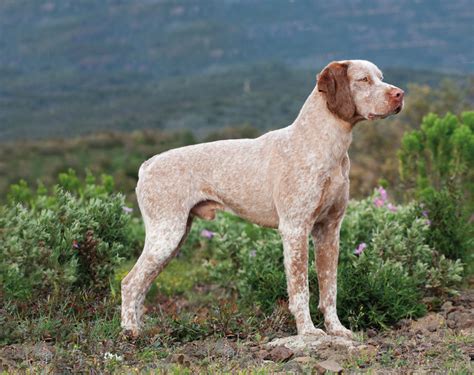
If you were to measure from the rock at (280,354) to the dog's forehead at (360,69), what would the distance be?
1.97m

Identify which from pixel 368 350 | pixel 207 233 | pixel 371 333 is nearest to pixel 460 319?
pixel 371 333

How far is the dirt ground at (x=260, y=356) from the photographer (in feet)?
15.4

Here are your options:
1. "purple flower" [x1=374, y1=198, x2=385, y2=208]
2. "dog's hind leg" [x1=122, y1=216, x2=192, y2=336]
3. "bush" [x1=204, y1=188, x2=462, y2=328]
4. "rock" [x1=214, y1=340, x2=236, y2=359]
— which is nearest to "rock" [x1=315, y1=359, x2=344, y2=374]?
"rock" [x1=214, y1=340, x2=236, y2=359]

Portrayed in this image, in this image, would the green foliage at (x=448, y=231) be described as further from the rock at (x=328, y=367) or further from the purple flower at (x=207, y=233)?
the rock at (x=328, y=367)

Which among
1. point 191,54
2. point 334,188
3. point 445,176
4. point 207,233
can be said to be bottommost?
point 191,54

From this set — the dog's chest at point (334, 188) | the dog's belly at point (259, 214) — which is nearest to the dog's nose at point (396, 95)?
the dog's chest at point (334, 188)

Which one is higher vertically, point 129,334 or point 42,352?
point 42,352

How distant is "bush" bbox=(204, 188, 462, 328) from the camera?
6.41 meters

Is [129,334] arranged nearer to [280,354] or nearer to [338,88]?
[280,354]

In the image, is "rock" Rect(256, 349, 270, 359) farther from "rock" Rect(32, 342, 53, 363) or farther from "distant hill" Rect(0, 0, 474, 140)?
"distant hill" Rect(0, 0, 474, 140)

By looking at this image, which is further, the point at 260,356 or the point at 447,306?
the point at 447,306

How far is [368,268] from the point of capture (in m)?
6.70

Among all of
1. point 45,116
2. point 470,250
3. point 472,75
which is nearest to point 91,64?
point 45,116

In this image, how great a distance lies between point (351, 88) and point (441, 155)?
4.26m
